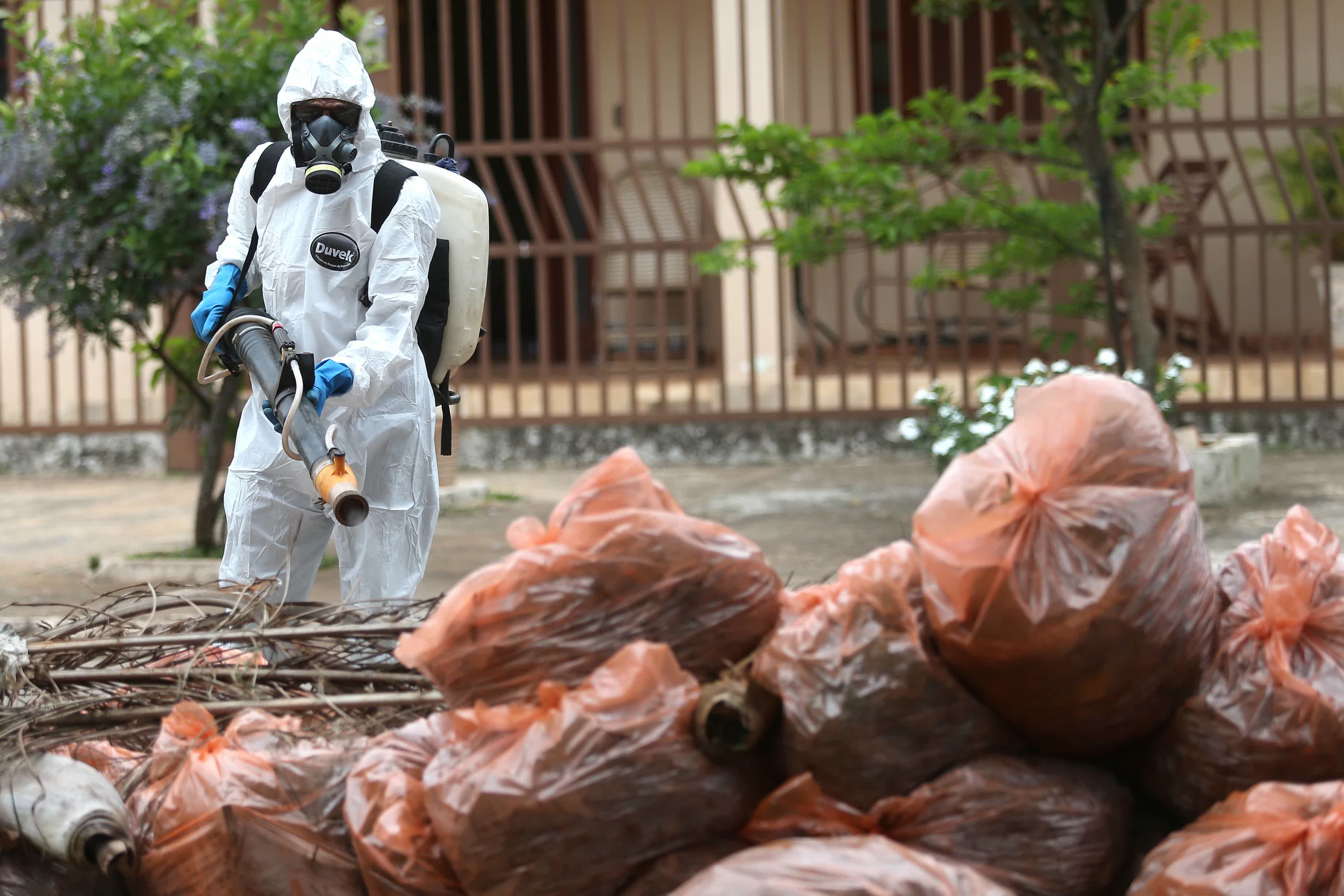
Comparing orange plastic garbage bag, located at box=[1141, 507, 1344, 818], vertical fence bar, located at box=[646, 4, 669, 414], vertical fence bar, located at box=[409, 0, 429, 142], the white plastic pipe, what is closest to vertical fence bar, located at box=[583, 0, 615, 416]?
vertical fence bar, located at box=[646, 4, 669, 414]

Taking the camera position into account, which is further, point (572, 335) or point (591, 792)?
point (572, 335)

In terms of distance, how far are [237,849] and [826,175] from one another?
6.16 meters

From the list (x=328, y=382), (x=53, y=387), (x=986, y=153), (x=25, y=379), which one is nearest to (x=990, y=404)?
(x=986, y=153)

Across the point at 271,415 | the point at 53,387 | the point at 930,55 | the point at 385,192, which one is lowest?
the point at 271,415

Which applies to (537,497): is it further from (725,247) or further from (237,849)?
(237,849)

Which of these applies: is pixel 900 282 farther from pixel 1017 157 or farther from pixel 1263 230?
pixel 1263 230

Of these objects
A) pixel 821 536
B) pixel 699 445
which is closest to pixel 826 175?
pixel 821 536

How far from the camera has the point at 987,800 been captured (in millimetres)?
2109

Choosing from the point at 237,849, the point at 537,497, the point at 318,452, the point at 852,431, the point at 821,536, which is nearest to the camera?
the point at 237,849

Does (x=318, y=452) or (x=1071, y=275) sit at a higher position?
(x=1071, y=275)

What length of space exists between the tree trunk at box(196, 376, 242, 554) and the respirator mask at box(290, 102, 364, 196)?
3850 mm

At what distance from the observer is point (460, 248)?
4.14 meters

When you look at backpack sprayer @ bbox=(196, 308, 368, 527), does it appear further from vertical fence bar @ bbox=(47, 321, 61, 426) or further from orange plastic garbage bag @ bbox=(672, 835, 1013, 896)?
vertical fence bar @ bbox=(47, 321, 61, 426)

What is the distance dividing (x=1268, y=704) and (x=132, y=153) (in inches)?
240
